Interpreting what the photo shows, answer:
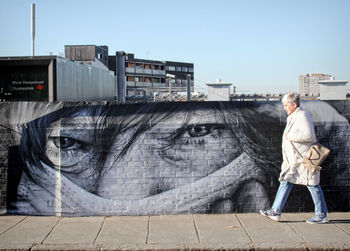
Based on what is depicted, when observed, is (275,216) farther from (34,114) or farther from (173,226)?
(34,114)

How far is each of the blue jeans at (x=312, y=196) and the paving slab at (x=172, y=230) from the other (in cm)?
134

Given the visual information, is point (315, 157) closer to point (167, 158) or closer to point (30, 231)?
point (167, 158)

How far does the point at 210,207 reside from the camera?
21.6ft

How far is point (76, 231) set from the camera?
5.77m

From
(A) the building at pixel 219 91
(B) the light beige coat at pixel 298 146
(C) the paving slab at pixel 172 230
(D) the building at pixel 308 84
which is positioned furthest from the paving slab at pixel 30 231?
(D) the building at pixel 308 84

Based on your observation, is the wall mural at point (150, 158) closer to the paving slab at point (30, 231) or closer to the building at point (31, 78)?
the paving slab at point (30, 231)

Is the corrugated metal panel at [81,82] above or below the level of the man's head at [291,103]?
above

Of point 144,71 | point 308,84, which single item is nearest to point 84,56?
point 308,84

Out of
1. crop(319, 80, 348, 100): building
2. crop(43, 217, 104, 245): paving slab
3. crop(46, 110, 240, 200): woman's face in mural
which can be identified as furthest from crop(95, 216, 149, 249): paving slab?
crop(319, 80, 348, 100): building

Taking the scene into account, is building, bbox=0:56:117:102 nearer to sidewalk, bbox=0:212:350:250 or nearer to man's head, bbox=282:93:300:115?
sidewalk, bbox=0:212:350:250

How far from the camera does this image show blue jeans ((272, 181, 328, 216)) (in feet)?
19.1

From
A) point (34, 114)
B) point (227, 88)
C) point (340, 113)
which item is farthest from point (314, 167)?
point (227, 88)

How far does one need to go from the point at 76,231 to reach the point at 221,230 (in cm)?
210

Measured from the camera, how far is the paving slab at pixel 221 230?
5305 mm
